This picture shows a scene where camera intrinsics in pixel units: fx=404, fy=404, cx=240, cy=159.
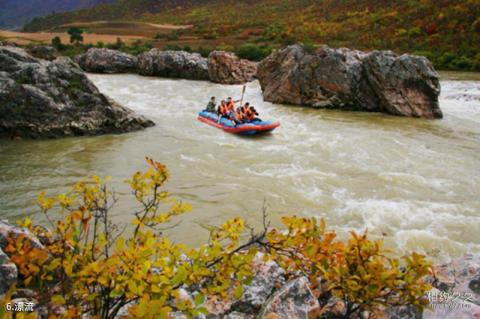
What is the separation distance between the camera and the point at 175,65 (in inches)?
1209

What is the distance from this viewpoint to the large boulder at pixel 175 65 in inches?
1193

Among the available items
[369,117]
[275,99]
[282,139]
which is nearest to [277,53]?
[275,99]

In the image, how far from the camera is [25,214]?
7.22 meters

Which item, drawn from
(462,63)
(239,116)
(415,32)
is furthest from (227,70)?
(415,32)

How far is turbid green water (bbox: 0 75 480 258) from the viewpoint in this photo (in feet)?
24.5

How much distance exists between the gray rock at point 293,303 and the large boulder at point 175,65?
27865 mm

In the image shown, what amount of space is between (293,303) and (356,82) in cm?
1783

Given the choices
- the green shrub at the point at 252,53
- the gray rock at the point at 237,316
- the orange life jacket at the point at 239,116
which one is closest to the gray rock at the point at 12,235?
the gray rock at the point at 237,316

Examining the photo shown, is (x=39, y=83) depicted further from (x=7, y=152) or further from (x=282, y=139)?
(x=282, y=139)

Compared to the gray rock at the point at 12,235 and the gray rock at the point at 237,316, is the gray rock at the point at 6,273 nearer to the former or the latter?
the gray rock at the point at 12,235

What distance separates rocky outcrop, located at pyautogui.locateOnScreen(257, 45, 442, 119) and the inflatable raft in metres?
6.38

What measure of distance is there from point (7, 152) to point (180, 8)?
125813 millimetres

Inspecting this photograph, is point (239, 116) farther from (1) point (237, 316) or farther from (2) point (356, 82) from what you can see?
(1) point (237, 316)

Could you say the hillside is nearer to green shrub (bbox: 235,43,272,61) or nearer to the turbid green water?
green shrub (bbox: 235,43,272,61)
